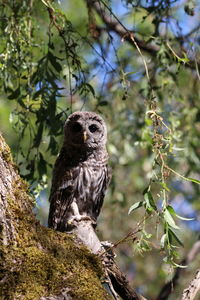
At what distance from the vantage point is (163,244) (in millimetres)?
2287

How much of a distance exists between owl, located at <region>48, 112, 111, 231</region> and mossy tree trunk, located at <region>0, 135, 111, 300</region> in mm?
1382

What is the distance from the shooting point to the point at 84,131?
3.95 metres

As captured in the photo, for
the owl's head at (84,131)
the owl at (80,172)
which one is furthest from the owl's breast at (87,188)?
the owl's head at (84,131)

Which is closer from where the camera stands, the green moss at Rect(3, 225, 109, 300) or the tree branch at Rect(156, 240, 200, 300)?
the green moss at Rect(3, 225, 109, 300)

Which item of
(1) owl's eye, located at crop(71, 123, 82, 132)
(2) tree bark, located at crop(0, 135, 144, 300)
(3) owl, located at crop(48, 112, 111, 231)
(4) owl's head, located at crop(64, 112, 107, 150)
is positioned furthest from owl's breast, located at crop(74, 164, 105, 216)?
(2) tree bark, located at crop(0, 135, 144, 300)

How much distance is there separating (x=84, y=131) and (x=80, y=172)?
309 millimetres

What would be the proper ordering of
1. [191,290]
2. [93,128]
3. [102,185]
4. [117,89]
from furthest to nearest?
1. [117,89]
2. [93,128]
3. [102,185]
4. [191,290]

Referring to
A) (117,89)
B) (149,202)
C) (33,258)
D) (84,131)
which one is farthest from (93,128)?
(33,258)

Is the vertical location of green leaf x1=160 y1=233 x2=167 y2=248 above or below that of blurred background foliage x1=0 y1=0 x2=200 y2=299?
below

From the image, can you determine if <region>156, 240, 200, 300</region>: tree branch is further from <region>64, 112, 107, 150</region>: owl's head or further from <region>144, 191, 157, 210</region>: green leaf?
<region>144, 191, 157, 210</region>: green leaf

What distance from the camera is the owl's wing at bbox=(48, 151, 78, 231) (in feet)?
12.1

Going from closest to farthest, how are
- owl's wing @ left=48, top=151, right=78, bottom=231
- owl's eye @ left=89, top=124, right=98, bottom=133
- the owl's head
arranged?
owl's wing @ left=48, top=151, right=78, bottom=231
the owl's head
owl's eye @ left=89, top=124, right=98, bottom=133

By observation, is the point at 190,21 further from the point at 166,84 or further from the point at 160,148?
the point at 160,148

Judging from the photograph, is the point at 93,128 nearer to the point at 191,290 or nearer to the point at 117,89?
the point at 117,89
